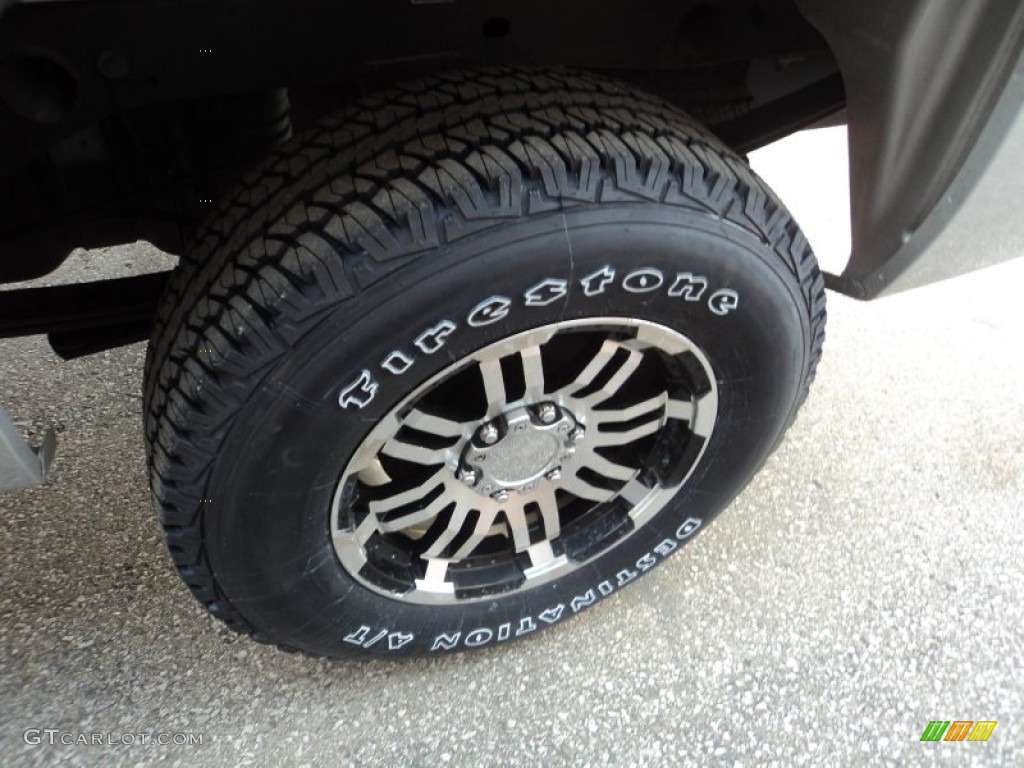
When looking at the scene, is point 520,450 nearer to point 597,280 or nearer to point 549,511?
point 549,511

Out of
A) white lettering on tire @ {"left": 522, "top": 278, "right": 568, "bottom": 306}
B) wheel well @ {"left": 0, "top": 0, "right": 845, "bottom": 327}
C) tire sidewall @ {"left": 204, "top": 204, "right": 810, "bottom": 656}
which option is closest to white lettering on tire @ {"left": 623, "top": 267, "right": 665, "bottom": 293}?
tire sidewall @ {"left": 204, "top": 204, "right": 810, "bottom": 656}

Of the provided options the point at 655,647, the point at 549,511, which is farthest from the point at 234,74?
the point at 655,647

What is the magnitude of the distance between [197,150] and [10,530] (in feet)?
3.54

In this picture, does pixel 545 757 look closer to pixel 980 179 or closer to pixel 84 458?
pixel 980 179

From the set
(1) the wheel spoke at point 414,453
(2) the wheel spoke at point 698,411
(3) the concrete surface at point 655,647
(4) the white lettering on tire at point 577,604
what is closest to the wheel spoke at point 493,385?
(1) the wheel spoke at point 414,453

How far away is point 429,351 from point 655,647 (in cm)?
96

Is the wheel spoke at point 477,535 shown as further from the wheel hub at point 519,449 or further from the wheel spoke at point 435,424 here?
the wheel spoke at point 435,424

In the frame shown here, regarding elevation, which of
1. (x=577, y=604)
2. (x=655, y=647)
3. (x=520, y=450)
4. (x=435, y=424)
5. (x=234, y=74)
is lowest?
(x=655, y=647)

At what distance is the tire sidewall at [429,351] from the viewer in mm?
1107

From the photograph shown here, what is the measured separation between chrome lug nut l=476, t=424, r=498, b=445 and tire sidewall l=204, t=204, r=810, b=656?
20 cm

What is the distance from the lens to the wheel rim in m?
1.32

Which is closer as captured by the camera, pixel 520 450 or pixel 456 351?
pixel 456 351

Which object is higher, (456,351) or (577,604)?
(456,351)

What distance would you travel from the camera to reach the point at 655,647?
1.73m
